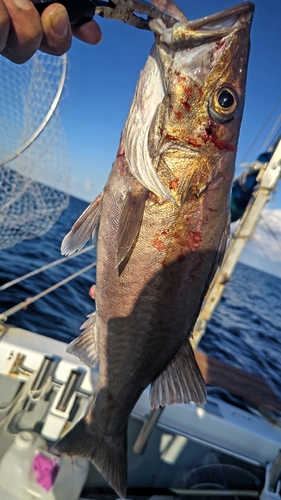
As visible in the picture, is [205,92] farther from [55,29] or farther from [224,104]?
[55,29]

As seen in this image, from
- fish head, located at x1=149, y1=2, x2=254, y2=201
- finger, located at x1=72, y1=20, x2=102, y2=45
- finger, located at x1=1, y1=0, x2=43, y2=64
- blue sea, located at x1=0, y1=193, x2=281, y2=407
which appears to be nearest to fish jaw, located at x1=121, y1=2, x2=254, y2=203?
fish head, located at x1=149, y1=2, x2=254, y2=201

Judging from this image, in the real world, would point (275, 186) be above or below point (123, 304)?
above

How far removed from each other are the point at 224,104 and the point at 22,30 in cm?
99

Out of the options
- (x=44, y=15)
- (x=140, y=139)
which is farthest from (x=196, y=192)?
(x=44, y=15)

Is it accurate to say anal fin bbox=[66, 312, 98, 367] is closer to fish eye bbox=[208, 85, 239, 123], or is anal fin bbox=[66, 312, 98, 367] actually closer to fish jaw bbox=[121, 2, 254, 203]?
fish jaw bbox=[121, 2, 254, 203]

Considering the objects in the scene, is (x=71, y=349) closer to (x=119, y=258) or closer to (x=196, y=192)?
(x=119, y=258)

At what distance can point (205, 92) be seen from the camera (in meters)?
1.82

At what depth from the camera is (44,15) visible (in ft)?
4.55

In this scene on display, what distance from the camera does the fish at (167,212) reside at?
1759 millimetres

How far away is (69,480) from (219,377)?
2455 millimetres

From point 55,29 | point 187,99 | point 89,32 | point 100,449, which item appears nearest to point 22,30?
point 55,29

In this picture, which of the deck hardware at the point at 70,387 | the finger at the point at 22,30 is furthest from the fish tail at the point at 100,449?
the finger at the point at 22,30

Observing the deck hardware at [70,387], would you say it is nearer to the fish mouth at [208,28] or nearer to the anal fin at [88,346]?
the anal fin at [88,346]

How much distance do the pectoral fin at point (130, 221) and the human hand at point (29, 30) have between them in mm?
737
